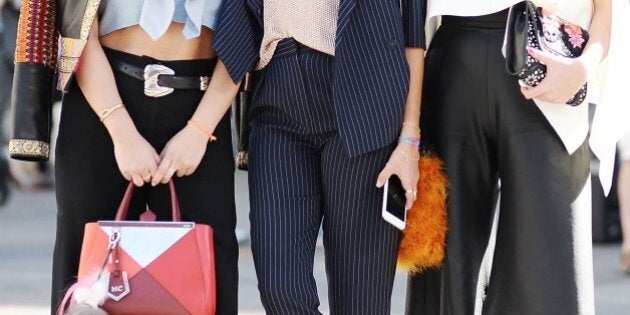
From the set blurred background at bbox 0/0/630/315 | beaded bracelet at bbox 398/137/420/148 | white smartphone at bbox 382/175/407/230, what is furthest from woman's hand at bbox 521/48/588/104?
blurred background at bbox 0/0/630/315

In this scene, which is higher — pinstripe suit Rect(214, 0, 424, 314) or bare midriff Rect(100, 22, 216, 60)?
bare midriff Rect(100, 22, 216, 60)

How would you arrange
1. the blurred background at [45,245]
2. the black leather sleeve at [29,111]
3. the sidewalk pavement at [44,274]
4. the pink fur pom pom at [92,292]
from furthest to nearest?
the blurred background at [45,245] → the sidewalk pavement at [44,274] → the black leather sleeve at [29,111] → the pink fur pom pom at [92,292]

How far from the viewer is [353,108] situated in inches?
148

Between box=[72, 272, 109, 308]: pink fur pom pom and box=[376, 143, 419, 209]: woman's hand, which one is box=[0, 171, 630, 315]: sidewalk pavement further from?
box=[72, 272, 109, 308]: pink fur pom pom

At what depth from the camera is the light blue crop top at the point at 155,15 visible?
3.72 meters

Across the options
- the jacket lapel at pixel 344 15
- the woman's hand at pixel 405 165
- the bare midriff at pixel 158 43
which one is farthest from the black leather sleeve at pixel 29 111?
the woman's hand at pixel 405 165

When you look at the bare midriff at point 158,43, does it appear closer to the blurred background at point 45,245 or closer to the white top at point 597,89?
the white top at point 597,89

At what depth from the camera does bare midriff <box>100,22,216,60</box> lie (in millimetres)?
3783

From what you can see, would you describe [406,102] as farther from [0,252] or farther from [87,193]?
[0,252]

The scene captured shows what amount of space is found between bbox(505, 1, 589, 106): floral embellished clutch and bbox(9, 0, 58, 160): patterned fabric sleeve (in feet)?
4.58

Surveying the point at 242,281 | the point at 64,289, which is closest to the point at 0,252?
the point at 242,281

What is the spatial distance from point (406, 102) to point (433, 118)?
0.17 metres

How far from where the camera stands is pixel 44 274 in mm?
7875

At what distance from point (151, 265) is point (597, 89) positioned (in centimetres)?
149
